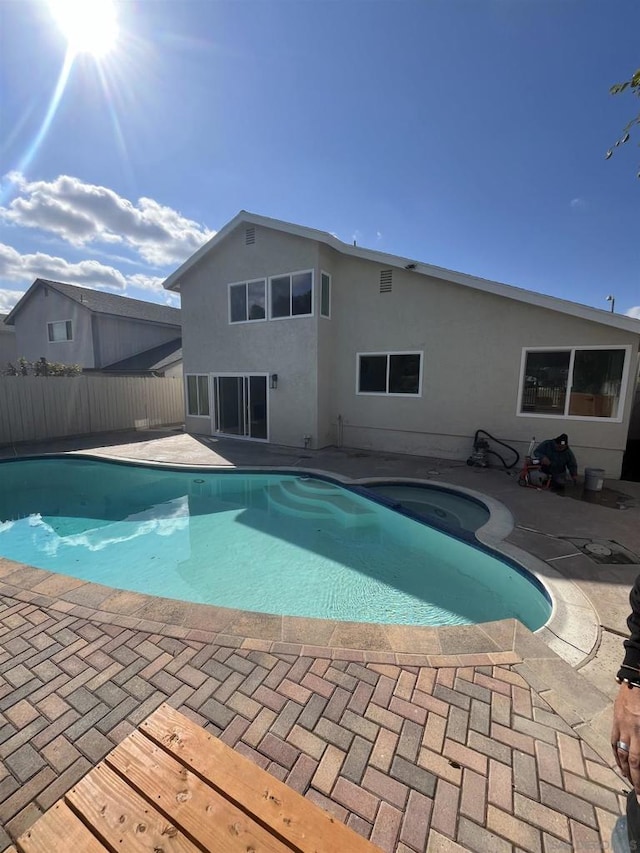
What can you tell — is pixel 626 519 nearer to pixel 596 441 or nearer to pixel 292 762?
pixel 596 441

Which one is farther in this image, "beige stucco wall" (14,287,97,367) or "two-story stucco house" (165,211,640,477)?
"beige stucco wall" (14,287,97,367)

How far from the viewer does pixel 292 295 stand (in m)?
10.9

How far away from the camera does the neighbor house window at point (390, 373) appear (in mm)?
10086

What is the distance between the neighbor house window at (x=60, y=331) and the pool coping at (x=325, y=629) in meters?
19.3

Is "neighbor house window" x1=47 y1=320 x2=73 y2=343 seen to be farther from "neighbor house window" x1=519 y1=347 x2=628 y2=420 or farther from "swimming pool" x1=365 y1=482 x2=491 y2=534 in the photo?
"neighbor house window" x1=519 y1=347 x2=628 y2=420

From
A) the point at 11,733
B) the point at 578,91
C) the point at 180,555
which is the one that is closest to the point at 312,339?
the point at 180,555

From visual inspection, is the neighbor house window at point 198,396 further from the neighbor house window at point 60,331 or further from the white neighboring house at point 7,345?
the white neighboring house at point 7,345

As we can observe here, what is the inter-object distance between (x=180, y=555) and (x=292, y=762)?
414cm

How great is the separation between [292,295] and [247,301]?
73.9 inches

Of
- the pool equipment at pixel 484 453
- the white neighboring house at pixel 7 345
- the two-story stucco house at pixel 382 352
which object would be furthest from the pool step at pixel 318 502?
the white neighboring house at pixel 7 345

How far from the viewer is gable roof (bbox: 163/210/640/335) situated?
296 inches

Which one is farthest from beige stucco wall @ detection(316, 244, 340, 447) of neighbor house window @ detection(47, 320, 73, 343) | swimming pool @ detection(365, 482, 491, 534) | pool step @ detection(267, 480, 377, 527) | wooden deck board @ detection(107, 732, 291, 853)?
neighbor house window @ detection(47, 320, 73, 343)

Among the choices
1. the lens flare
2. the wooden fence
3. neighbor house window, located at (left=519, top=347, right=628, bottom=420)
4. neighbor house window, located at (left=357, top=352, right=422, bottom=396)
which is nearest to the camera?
the lens flare

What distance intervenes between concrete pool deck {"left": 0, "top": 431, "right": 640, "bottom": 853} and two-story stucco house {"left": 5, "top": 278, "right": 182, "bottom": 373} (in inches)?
656
